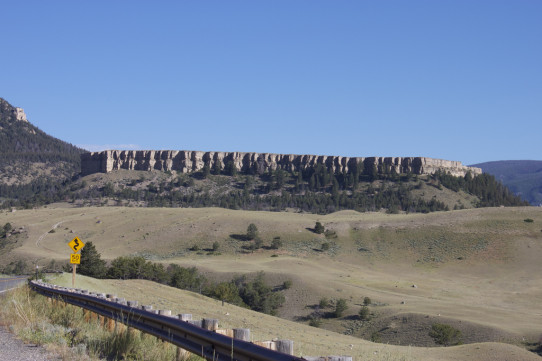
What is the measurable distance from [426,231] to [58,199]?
270 ft

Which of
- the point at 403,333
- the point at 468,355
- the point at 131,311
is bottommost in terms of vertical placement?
the point at 403,333

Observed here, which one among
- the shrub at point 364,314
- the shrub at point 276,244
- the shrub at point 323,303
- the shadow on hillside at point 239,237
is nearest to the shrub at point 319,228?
the shrub at point 276,244

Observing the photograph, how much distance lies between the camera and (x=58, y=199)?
138 metres

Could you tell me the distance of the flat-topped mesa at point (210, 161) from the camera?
518ft

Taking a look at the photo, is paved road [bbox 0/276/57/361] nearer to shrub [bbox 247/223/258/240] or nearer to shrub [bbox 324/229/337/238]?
shrub [bbox 247/223/258/240]

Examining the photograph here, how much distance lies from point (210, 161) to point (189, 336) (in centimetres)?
15377

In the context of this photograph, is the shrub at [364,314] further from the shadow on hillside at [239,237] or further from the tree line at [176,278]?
the shadow on hillside at [239,237]

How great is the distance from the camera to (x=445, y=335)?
42156 mm

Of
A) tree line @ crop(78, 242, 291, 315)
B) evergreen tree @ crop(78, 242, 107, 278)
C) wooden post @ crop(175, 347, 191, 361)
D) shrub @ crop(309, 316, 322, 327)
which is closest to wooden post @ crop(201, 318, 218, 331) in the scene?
wooden post @ crop(175, 347, 191, 361)

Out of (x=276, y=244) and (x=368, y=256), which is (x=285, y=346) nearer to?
(x=368, y=256)

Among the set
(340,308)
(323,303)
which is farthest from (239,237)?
(340,308)

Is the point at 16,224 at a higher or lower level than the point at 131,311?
lower

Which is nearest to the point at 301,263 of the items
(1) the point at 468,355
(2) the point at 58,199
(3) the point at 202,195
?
(1) the point at 468,355

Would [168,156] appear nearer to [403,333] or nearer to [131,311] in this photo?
[403,333]
